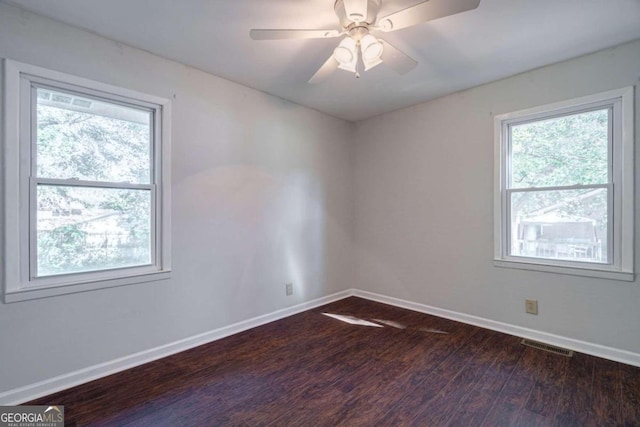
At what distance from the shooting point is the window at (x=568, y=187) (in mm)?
2342

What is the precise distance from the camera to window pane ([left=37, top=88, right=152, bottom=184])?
202 centimetres

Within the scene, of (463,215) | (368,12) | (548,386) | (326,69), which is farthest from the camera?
(463,215)

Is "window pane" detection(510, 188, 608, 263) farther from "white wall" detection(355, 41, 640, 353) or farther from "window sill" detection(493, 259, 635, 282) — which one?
"white wall" detection(355, 41, 640, 353)

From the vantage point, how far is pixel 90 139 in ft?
7.18

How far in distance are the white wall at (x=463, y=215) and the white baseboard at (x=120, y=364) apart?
1684 millimetres

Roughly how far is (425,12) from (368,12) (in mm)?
343

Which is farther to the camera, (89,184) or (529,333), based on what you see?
(529,333)

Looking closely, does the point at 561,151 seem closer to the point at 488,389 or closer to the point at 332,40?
the point at 488,389

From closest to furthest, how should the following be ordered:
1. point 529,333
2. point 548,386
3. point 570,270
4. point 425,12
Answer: point 425,12 < point 548,386 < point 570,270 < point 529,333

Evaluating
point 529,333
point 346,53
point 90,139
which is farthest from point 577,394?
point 90,139

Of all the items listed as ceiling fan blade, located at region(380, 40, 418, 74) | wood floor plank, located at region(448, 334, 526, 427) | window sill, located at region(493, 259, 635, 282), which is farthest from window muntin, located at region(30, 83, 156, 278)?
window sill, located at region(493, 259, 635, 282)

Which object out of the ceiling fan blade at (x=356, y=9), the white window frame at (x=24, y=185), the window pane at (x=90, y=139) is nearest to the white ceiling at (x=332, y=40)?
the ceiling fan blade at (x=356, y=9)

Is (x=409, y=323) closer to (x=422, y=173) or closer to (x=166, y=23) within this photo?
(x=422, y=173)

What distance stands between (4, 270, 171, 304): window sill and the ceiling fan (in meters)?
1.98
